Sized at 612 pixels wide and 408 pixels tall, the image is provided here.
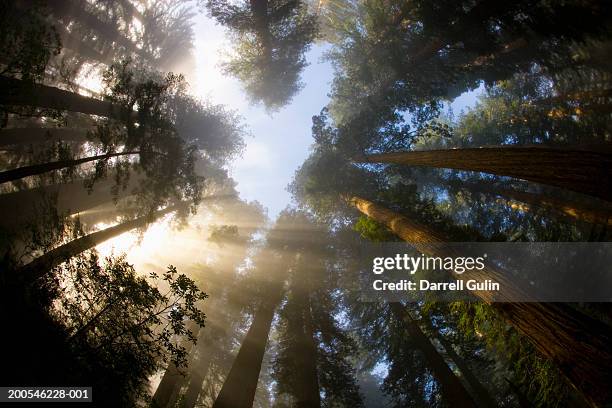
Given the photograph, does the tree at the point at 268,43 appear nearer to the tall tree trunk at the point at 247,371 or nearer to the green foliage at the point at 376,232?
the green foliage at the point at 376,232

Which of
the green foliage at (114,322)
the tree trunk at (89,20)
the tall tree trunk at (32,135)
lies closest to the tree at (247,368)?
the green foliage at (114,322)

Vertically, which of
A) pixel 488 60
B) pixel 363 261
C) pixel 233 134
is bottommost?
pixel 363 261

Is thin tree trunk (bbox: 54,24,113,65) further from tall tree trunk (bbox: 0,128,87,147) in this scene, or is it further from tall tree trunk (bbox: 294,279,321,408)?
tall tree trunk (bbox: 294,279,321,408)

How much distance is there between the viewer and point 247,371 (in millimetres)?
9414

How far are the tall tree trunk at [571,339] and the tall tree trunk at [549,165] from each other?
1480 millimetres

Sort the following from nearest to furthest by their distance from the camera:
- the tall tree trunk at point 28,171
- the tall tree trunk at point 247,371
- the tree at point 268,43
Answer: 1. the tall tree trunk at point 28,171
2. the tall tree trunk at point 247,371
3. the tree at point 268,43

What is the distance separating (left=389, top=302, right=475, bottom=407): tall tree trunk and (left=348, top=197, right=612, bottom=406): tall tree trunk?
5.65 metres

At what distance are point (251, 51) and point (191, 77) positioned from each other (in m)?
12.2

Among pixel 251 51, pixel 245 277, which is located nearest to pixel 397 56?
pixel 251 51

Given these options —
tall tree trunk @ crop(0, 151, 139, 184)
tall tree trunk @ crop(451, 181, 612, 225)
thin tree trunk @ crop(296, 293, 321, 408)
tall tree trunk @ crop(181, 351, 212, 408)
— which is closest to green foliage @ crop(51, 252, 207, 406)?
tall tree trunk @ crop(0, 151, 139, 184)

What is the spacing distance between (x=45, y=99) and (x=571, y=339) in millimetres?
11947

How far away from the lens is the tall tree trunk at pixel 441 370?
8477 mm

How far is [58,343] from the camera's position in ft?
19.0

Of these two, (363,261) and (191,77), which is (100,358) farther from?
(191,77)
